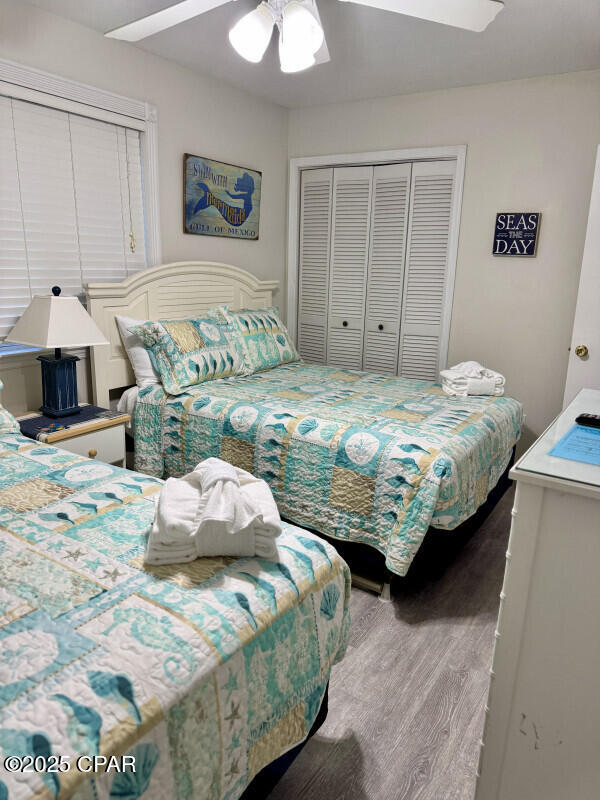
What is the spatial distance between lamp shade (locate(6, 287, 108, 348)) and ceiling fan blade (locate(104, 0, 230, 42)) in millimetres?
1163

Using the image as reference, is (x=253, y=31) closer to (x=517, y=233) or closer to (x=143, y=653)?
(x=143, y=653)

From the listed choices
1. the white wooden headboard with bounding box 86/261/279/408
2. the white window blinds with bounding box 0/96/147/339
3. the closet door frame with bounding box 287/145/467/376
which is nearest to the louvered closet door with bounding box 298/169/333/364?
the closet door frame with bounding box 287/145/467/376

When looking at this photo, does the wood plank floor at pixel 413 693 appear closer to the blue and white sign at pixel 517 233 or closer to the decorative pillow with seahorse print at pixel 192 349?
the decorative pillow with seahorse print at pixel 192 349

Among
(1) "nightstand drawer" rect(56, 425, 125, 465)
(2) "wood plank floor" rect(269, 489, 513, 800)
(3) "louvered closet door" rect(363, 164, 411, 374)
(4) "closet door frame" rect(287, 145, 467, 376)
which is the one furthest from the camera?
(3) "louvered closet door" rect(363, 164, 411, 374)

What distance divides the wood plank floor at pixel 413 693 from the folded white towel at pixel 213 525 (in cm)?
74

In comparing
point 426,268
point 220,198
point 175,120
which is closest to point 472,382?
point 426,268

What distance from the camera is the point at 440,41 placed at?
108 inches

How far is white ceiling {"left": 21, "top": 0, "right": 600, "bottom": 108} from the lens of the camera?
245 cm

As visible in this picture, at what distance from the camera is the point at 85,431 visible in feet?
8.38

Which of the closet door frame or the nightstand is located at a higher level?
the closet door frame

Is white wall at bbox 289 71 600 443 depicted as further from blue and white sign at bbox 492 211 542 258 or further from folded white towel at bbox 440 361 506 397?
folded white towel at bbox 440 361 506 397

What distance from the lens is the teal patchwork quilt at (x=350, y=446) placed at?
2.19 metres

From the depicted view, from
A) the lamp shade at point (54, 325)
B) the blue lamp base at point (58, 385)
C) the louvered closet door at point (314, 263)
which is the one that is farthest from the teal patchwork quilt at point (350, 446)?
the louvered closet door at point (314, 263)

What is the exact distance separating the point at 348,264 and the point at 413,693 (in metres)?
3.09
